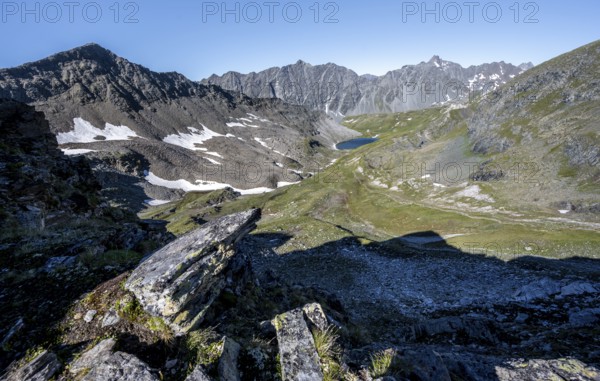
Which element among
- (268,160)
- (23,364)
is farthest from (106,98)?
(23,364)

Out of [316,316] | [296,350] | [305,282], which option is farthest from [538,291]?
[296,350]

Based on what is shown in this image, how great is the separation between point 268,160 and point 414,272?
532 ft

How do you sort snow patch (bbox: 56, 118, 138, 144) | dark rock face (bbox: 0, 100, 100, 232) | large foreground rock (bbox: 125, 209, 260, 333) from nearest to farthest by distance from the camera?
large foreground rock (bbox: 125, 209, 260, 333)
dark rock face (bbox: 0, 100, 100, 232)
snow patch (bbox: 56, 118, 138, 144)

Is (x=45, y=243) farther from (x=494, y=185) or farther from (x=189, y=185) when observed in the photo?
(x=189, y=185)

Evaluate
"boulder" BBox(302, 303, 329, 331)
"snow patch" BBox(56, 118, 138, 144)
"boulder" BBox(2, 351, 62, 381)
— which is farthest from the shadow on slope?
"snow patch" BBox(56, 118, 138, 144)

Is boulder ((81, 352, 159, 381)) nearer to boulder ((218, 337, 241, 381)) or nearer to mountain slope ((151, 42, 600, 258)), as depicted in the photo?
boulder ((218, 337, 241, 381))

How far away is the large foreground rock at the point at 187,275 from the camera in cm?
913

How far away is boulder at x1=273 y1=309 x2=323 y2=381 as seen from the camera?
25.0 ft

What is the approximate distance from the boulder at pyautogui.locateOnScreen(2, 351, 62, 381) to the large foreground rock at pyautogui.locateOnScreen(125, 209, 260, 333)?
2.35 metres

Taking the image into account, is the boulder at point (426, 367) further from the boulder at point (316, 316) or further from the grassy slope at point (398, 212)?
the grassy slope at point (398, 212)

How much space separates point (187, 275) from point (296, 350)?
4343 mm

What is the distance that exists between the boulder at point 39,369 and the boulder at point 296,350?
19.1 ft

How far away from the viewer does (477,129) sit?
498ft

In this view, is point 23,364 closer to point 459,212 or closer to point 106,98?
point 459,212
